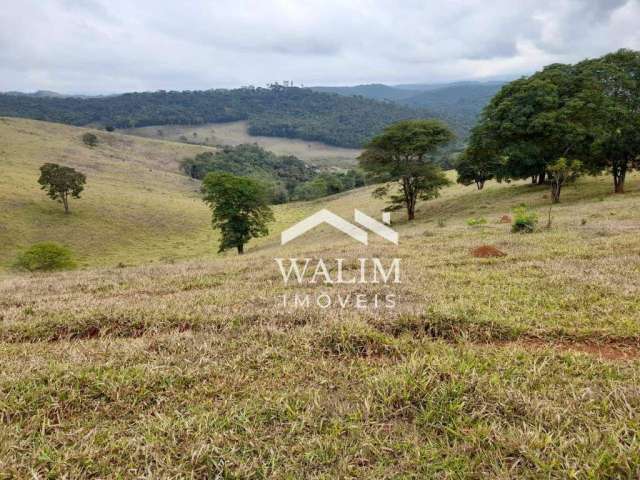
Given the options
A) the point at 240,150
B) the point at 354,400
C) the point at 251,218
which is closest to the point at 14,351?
the point at 354,400

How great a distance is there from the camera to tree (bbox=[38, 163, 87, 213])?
48.5 meters

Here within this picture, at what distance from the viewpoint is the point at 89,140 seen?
9988 cm

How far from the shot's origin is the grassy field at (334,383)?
261 centimetres

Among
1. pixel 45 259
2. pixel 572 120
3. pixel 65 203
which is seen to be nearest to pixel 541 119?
pixel 572 120

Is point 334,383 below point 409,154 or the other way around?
below

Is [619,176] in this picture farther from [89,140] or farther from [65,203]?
[89,140]

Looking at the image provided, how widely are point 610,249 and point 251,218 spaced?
2787cm

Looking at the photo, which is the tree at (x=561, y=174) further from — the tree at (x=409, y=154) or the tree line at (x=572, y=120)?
the tree at (x=409, y=154)

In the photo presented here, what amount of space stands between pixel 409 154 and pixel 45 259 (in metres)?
28.8

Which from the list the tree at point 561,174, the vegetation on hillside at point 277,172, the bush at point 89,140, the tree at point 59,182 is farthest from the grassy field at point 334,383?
the bush at point 89,140

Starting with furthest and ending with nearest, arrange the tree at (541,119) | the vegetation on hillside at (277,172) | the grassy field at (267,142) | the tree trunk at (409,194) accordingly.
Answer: the grassy field at (267,142)
the vegetation on hillside at (277,172)
the tree trunk at (409,194)
the tree at (541,119)

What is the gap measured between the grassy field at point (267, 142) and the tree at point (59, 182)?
111 m

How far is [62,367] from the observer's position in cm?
372

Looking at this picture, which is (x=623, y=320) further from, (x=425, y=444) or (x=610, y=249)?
(x=610, y=249)
